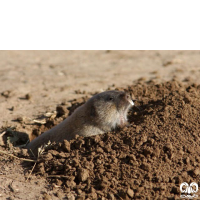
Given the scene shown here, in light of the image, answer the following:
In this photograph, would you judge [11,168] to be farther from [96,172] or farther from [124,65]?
[124,65]

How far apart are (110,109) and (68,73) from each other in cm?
426

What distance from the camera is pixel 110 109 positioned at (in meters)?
5.45

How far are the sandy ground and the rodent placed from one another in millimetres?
998

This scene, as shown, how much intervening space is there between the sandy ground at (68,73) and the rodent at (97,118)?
100 centimetres

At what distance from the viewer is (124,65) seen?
9.89 meters

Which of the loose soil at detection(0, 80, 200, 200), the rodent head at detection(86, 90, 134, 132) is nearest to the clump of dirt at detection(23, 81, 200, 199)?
the loose soil at detection(0, 80, 200, 200)

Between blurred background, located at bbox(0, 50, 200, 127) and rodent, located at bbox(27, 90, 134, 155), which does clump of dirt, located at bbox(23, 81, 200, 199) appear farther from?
blurred background, located at bbox(0, 50, 200, 127)

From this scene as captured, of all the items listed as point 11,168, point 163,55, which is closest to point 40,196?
point 11,168

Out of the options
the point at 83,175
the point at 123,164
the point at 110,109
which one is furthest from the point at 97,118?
the point at 83,175

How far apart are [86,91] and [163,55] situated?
11.7ft

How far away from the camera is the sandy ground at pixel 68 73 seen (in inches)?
300

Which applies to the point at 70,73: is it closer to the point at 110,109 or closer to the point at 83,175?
the point at 110,109

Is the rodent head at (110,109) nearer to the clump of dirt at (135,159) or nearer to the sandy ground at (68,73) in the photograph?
the clump of dirt at (135,159)

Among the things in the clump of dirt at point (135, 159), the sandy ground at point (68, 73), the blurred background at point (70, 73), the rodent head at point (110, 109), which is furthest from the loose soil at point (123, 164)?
the blurred background at point (70, 73)
